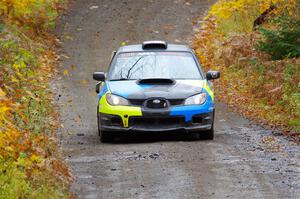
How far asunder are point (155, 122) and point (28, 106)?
3.47m

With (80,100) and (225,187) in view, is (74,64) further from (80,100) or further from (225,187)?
(225,187)

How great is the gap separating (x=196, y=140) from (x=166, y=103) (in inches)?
40.0

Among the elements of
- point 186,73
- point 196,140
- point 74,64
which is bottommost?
point 74,64

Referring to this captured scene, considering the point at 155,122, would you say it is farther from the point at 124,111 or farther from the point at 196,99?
the point at 196,99

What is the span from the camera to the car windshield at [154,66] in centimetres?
1542

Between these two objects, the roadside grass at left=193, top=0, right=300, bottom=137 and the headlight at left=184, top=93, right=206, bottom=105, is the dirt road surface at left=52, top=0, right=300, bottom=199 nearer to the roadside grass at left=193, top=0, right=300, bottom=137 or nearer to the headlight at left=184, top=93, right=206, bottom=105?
the headlight at left=184, top=93, right=206, bottom=105

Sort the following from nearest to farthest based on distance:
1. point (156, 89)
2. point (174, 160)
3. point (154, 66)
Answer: point (174, 160) → point (156, 89) → point (154, 66)

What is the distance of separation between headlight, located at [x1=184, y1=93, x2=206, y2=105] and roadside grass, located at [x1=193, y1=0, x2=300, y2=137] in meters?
2.01

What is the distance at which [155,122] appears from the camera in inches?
565

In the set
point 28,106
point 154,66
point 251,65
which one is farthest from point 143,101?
point 251,65

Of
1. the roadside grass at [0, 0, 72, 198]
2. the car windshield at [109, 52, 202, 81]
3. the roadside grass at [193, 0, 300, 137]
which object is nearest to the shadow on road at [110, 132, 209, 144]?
the car windshield at [109, 52, 202, 81]

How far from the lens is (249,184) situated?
10633 millimetres

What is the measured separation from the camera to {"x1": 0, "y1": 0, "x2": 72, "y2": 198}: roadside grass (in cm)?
988

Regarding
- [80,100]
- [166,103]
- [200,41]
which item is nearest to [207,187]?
[166,103]
